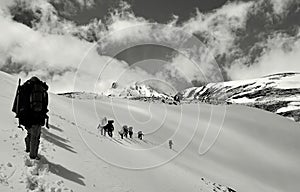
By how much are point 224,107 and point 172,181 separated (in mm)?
58504

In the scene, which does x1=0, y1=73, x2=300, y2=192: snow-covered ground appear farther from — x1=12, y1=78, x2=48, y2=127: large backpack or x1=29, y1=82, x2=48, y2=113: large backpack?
x1=29, y1=82, x2=48, y2=113: large backpack

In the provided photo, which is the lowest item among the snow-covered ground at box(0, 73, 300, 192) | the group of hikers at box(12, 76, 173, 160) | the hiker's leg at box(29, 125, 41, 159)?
the snow-covered ground at box(0, 73, 300, 192)

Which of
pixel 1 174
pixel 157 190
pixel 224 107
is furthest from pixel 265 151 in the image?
pixel 1 174

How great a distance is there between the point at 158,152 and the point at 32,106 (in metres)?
20.5

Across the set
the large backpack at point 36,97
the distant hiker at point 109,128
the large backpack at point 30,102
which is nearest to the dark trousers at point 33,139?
the large backpack at point 30,102

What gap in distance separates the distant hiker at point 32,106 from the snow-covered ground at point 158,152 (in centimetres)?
102

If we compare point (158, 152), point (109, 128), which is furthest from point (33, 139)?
point (158, 152)

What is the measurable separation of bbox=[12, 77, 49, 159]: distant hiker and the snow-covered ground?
3.36 ft

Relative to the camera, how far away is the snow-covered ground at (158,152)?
12.8 m

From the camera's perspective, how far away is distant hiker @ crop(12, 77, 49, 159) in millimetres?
12039

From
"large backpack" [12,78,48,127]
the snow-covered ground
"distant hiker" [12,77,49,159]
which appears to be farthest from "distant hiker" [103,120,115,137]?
"large backpack" [12,78,48,127]

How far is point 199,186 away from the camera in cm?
2167

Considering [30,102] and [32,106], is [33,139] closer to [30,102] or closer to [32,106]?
[32,106]

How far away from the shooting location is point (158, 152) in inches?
1236
